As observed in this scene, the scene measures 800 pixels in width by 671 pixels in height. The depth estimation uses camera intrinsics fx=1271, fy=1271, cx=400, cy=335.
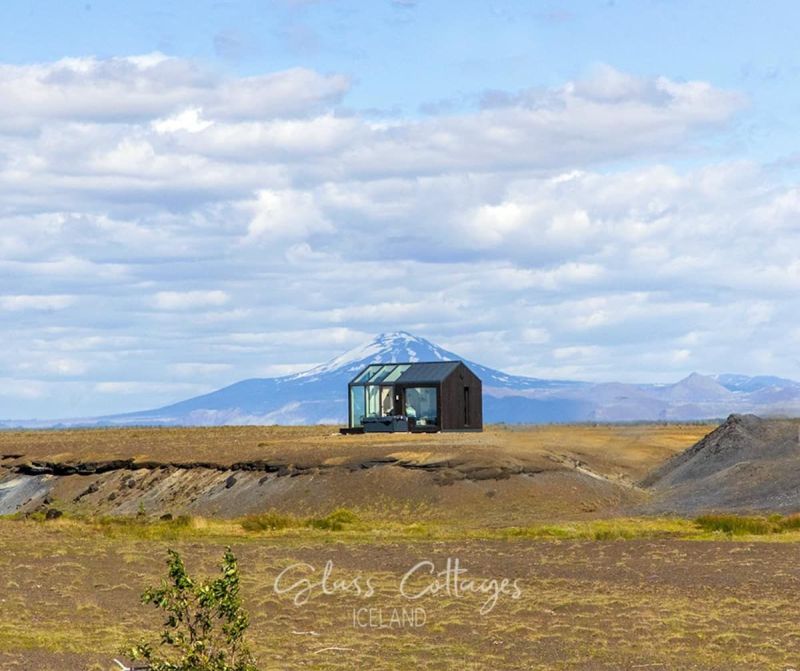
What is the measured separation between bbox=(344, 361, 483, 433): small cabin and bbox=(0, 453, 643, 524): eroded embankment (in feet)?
81.3

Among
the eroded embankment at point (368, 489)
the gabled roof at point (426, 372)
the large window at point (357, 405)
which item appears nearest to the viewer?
the eroded embankment at point (368, 489)

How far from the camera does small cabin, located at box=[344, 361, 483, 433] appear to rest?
9838 centimetres

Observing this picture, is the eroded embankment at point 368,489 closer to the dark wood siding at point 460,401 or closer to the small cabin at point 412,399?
the small cabin at point 412,399

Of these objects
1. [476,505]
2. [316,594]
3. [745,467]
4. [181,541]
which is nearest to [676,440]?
[745,467]

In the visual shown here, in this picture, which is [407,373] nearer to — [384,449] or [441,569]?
[384,449]

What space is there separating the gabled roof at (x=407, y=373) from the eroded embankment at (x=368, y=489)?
83.4 feet

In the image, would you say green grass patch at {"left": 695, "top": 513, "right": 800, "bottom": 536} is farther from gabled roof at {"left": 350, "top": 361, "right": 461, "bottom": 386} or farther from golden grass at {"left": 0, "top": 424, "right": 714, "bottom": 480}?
gabled roof at {"left": 350, "top": 361, "right": 461, "bottom": 386}

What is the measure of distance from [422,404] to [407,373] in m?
3.20

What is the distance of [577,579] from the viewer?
1479 inches

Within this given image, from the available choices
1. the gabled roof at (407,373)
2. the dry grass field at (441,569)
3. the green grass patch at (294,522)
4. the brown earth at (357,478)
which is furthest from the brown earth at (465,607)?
the gabled roof at (407,373)

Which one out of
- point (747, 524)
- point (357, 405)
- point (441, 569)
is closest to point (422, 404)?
point (357, 405)

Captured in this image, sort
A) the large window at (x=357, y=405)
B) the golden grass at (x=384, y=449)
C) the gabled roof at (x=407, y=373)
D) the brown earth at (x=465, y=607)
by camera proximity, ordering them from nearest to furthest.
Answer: the brown earth at (x=465, y=607)
the golden grass at (x=384, y=449)
the gabled roof at (x=407, y=373)
the large window at (x=357, y=405)

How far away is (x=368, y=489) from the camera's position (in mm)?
63312

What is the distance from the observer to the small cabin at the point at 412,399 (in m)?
98.4
